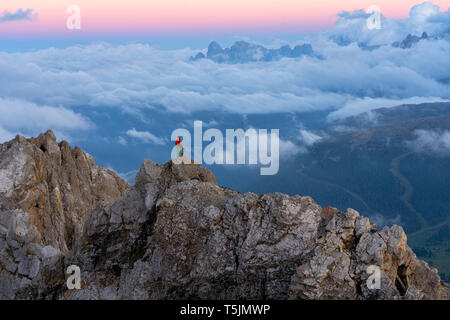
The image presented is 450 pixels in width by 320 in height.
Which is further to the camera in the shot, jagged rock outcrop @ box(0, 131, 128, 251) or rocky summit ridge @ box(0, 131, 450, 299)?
jagged rock outcrop @ box(0, 131, 128, 251)

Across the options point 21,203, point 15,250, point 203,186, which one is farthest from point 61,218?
point 203,186

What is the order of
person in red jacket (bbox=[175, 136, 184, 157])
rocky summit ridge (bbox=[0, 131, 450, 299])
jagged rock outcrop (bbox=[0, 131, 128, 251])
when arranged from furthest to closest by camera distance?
jagged rock outcrop (bbox=[0, 131, 128, 251]) → person in red jacket (bbox=[175, 136, 184, 157]) → rocky summit ridge (bbox=[0, 131, 450, 299])

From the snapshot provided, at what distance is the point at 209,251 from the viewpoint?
37.4 m

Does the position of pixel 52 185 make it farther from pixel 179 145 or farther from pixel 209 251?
pixel 209 251

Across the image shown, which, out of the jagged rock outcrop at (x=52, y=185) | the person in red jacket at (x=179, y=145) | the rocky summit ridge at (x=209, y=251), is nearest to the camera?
the rocky summit ridge at (x=209, y=251)

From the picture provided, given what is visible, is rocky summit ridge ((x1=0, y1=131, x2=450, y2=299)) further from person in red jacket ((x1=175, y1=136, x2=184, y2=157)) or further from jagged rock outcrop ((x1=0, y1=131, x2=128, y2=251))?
jagged rock outcrop ((x1=0, y1=131, x2=128, y2=251))

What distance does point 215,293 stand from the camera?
119 ft

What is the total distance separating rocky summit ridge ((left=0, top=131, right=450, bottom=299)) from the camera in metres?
33.9

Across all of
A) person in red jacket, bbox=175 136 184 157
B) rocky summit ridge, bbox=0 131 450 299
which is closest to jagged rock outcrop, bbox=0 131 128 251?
rocky summit ridge, bbox=0 131 450 299

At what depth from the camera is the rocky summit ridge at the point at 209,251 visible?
3391 cm

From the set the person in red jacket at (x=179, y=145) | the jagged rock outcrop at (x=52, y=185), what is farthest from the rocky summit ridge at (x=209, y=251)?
the jagged rock outcrop at (x=52, y=185)

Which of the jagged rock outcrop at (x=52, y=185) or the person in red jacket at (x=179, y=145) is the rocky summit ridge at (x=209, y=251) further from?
the jagged rock outcrop at (x=52, y=185)

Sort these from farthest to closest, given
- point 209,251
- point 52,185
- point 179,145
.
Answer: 1. point 52,185
2. point 179,145
3. point 209,251

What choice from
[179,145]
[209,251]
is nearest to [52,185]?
[179,145]
